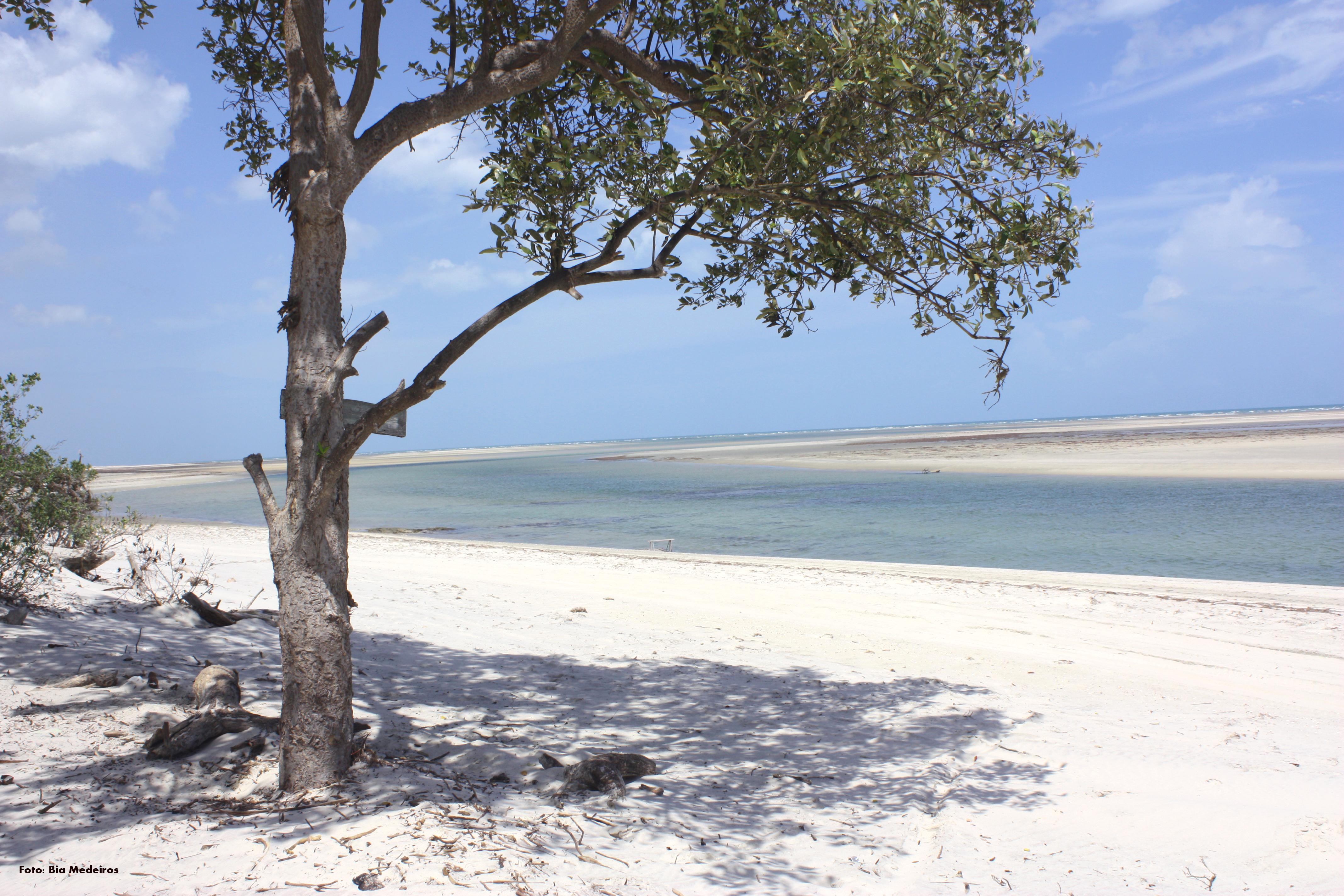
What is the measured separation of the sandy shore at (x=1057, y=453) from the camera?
36312 millimetres

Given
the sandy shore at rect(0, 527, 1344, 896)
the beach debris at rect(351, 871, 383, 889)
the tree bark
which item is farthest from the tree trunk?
the beach debris at rect(351, 871, 383, 889)

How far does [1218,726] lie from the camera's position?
5918mm

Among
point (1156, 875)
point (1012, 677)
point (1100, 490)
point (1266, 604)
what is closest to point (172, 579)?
point (1012, 677)

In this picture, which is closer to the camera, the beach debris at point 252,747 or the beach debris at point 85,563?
the beach debris at point 252,747

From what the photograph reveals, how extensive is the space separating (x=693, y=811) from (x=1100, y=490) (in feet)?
95.4

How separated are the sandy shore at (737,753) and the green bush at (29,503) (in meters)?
0.52

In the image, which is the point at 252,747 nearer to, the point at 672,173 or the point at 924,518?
the point at 672,173

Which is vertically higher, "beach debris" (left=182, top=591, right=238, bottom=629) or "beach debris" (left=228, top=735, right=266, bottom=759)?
"beach debris" (left=182, top=591, right=238, bottom=629)

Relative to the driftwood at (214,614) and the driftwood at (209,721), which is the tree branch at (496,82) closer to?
the driftwood at (209,721)

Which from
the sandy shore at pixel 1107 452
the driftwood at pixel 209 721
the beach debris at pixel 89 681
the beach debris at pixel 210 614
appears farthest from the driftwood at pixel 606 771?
the sandy shore at pixel 1107 452

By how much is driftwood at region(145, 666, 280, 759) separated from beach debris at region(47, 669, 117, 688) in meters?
0.50

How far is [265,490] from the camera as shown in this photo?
13.9ft

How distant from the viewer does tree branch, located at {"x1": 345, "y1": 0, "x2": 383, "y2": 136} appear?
14.5 ft

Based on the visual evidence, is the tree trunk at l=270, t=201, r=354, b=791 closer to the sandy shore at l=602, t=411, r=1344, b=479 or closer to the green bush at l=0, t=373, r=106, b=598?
the green bush at l=0, t=373, r=106, b=598
